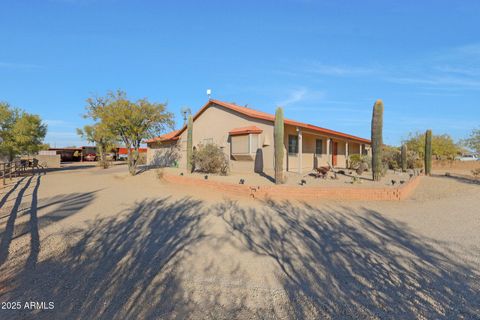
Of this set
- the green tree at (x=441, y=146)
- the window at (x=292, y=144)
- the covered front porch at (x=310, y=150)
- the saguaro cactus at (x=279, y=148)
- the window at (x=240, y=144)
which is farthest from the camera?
the green tree at (x=441, y=146)

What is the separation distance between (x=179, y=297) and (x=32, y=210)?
261 inches

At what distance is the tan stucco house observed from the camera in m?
14.8

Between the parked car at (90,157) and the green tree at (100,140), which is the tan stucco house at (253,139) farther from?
the parked car at (90,157)

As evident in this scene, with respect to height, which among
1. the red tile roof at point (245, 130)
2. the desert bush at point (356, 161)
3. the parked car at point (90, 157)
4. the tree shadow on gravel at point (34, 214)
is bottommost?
the tree shadow on gravel at point (34, 214)

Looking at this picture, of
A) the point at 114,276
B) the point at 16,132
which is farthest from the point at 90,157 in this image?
the point at 114,276

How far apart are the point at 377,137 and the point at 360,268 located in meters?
9.23

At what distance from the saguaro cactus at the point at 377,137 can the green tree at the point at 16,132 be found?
24.0 m

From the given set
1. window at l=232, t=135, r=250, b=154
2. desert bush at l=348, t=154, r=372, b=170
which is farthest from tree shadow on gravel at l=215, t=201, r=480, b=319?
desert bush at l=348, t=154, r=372, b=170

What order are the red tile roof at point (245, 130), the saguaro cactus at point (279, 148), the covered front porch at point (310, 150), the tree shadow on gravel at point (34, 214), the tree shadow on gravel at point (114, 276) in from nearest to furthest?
the tree shadow on gravel at point (114, 276) → the tree shadow on gravel at point (34, 214) → the saguaro cactus at point (279, 148) → the red tile roof at point (245, 130) → the covered front porch at point (310, 150)

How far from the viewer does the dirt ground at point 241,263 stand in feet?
9.83

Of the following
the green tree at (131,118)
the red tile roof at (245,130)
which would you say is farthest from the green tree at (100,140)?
the red tile roof at (245,130)

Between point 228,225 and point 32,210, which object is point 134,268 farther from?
point 32,210

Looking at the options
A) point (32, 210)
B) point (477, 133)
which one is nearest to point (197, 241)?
point (32, 210)

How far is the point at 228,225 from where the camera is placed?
597cm
